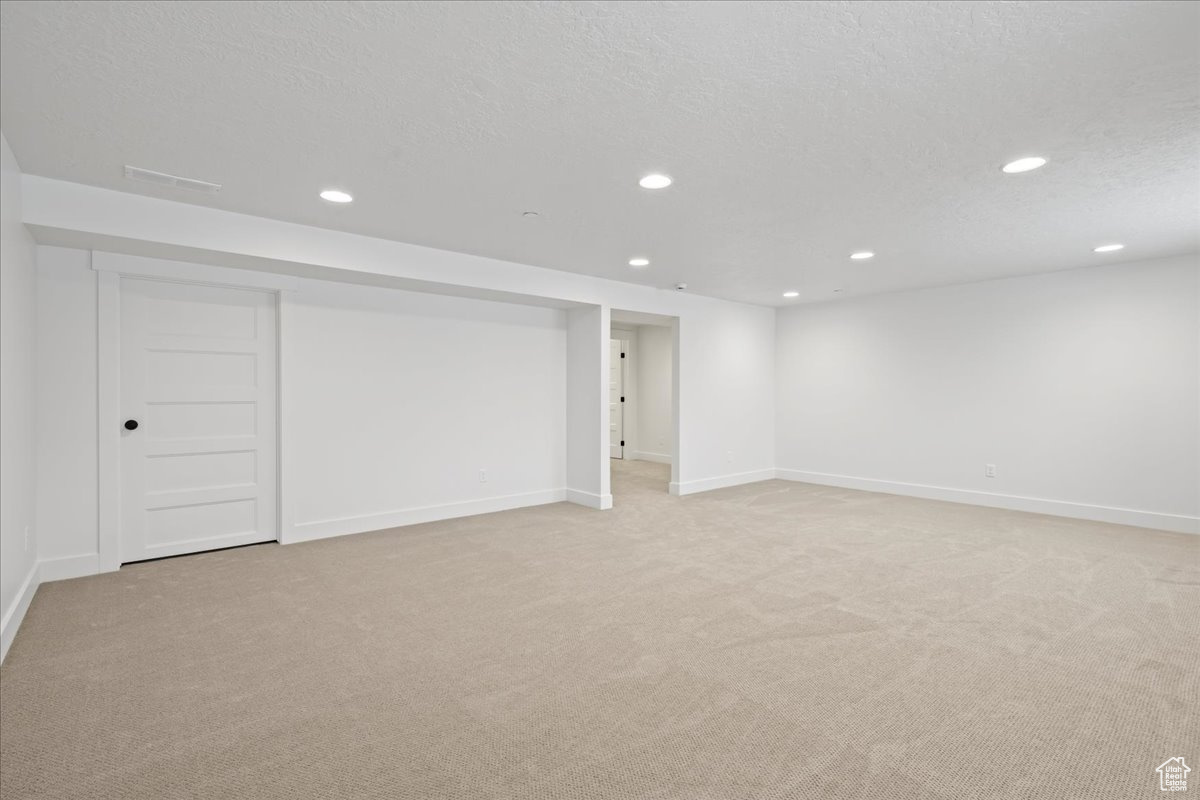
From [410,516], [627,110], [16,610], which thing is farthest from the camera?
[410,516]

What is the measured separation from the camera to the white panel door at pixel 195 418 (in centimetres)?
404

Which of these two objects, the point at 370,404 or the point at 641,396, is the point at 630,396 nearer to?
the point at 641,396

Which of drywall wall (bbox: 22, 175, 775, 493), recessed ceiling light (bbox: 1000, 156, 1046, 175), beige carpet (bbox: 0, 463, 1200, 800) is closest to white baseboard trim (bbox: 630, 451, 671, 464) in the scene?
drywall wall (bbox: 22, 175, 775, 493)

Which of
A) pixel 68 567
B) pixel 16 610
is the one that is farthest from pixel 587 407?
pixel 16 610

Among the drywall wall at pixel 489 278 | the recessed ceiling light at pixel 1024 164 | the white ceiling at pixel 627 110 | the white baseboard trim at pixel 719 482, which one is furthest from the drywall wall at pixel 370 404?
the recessed ceiling light at pixel 1024 164

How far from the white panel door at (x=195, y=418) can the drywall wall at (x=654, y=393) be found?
6384 mm

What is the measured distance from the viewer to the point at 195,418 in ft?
14.1

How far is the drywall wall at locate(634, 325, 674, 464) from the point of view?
978 centimetres

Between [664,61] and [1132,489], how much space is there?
6047 millimetres

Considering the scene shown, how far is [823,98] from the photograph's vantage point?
230 cm

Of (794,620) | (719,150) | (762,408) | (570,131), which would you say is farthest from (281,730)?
(762,408)

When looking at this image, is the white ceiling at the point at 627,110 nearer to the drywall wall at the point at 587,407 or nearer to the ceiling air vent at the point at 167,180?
the ceiling air vent at the point at 167,180

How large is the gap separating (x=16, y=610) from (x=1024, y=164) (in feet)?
18.6

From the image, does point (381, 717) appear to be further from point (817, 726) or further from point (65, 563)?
point (65, 563)
